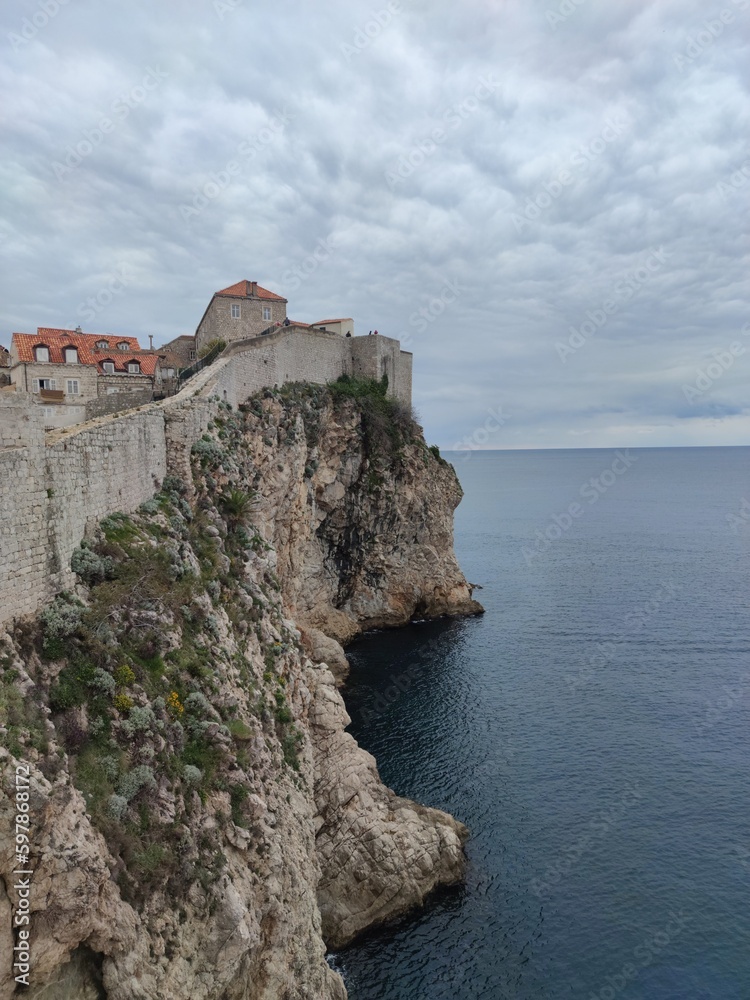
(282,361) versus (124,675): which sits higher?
(282,361)

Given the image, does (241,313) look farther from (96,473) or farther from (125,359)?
(96,473)

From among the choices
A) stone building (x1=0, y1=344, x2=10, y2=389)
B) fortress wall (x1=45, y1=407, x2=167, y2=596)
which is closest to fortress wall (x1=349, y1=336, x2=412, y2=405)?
stone building (x1=0, y1=344, x2=10, y2=389)

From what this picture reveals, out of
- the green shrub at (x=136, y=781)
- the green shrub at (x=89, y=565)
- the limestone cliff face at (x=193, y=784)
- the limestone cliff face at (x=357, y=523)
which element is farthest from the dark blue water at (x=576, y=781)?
the green shrub at (x=89, y=565)

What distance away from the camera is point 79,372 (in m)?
29.2

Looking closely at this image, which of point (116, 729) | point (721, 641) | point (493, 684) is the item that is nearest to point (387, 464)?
point (493, 684)

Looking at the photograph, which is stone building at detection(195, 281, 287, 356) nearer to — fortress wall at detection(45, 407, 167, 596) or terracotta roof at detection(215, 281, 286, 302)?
terracotta roof at detection(215, 281, 286, 302)

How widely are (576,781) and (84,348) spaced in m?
32.6

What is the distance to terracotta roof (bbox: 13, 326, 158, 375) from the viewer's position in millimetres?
30344

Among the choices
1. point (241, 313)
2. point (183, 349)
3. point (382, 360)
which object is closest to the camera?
point (241, 313)

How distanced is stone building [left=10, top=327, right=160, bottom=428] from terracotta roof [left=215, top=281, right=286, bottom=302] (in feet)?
32.7

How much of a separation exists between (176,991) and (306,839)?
22.1 ft

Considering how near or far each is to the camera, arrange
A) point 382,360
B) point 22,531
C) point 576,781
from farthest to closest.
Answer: point 382,360 < point 576,781 < point 22,531

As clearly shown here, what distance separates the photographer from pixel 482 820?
1010 inches

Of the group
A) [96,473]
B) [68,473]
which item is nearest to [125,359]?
[96,473]
